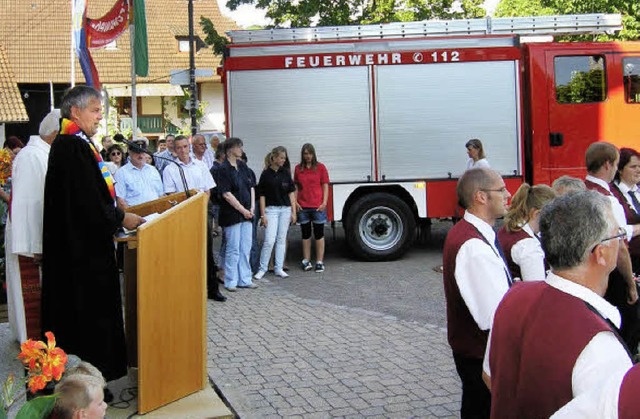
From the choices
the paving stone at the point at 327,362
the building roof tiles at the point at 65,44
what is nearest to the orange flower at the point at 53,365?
the paving stone at the point at 327,362

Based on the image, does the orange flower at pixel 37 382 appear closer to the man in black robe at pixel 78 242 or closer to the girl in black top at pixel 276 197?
the man in black robe at pixel 78 242

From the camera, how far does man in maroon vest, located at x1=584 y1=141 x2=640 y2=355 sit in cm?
482

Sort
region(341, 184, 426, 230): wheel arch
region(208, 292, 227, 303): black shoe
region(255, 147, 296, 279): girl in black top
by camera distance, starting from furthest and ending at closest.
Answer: region(341, 184, 426, 230): wheel arch, region(255, 147, 296, 279): girl in black top, region(208, 292, 227, 303): black shoe

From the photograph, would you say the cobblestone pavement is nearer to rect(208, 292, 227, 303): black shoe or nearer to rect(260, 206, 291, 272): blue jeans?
rect(208, 292, 227, 303): black shoe

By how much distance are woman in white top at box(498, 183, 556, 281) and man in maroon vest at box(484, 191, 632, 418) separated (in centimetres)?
135

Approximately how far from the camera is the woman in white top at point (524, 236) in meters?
3.97

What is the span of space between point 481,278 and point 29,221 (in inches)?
122

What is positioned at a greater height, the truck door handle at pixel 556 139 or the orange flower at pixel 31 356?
the truck door handle at pixel 556 139

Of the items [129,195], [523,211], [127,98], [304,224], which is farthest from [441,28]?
[127,98]

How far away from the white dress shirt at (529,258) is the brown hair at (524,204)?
7.3 inches

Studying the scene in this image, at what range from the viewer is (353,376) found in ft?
19.9

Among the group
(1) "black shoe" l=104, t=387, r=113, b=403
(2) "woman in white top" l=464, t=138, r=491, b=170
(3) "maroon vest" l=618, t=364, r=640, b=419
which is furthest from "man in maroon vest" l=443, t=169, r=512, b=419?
(2) "woman in white top" l=464, t=138, r=491, b=170

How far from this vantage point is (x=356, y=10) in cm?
1909

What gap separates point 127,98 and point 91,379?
40846mm
